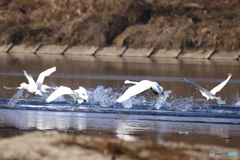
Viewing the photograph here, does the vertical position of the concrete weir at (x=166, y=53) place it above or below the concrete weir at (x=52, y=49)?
below

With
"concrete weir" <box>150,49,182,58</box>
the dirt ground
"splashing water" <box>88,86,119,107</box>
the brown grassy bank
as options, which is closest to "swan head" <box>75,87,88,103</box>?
"splashing water" <box>88,86,119,107</box>

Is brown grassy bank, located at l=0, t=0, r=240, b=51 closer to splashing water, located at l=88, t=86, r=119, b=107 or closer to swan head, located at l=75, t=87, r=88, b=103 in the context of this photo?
splashing water, located at l=88, t=86, r=119, b=107

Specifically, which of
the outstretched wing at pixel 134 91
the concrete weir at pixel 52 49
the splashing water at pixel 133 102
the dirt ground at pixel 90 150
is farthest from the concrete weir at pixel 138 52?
the dirt ground at pixel 90 150

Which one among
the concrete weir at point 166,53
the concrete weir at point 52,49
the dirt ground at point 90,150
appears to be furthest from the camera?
the concrete weir at point 52,49

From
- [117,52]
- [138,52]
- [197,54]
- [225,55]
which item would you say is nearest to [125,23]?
[117,52]

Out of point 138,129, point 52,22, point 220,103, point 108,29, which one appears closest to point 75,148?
point 138,129

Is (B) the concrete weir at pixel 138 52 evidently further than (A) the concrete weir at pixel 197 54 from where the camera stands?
Yes

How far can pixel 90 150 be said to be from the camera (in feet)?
30.0

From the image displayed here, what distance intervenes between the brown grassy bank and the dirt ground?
29883 millimetres

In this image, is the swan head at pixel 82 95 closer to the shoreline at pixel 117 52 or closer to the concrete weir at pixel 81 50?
the shoreline at pixel 117 52

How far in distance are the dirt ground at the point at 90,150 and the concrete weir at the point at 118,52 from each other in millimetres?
28883

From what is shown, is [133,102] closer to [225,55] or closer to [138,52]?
[225,55]

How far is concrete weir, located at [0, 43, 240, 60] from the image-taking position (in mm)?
38688

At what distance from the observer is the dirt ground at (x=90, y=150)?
8875 mm
